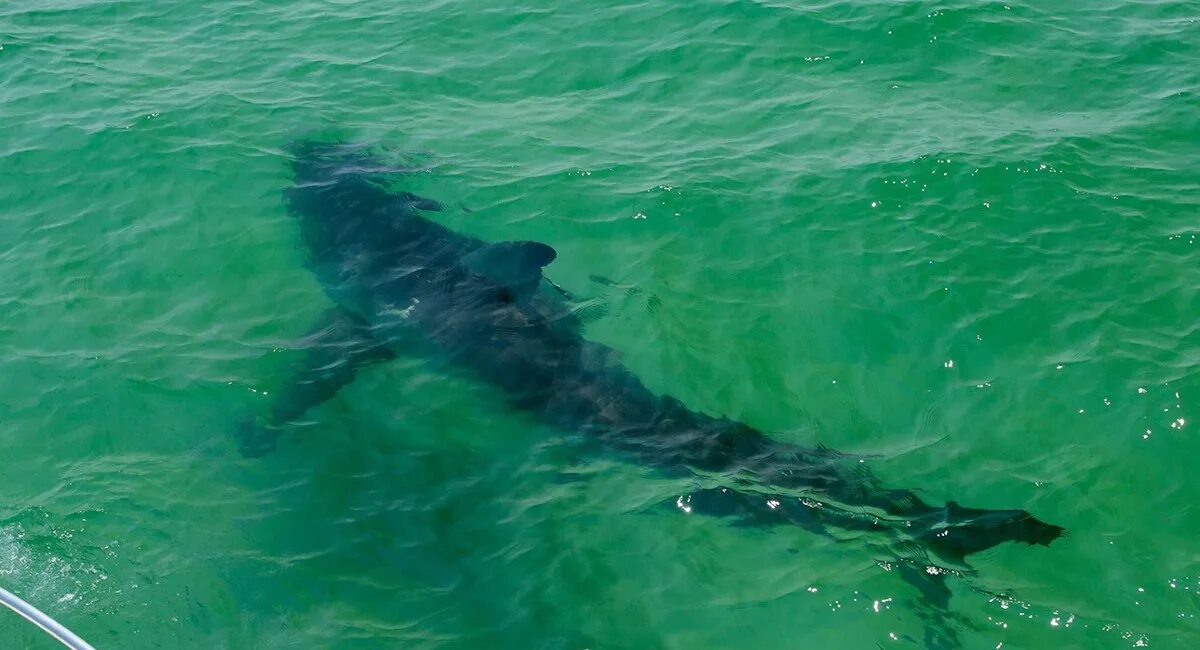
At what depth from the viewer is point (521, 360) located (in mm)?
12102

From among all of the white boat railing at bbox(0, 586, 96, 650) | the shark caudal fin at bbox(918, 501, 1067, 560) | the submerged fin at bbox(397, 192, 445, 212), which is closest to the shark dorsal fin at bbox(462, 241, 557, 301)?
the submerged fin at bbox(397, 192, 445, 212)

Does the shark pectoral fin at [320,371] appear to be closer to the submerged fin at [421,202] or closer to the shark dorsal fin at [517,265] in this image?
the shark dorsal fin at [517,265]

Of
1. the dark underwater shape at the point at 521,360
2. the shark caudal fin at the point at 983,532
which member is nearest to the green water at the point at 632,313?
the shark caudal fin at the point at 983,532

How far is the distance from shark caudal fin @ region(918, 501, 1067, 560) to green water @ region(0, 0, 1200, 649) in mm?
203

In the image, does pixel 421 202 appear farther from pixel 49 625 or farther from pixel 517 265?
pixel 49 625

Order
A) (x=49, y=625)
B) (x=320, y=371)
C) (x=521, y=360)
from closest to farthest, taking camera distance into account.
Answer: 1. (x=49, y=625)
2. (x=521, y=360)
3. (x=320, y=371)

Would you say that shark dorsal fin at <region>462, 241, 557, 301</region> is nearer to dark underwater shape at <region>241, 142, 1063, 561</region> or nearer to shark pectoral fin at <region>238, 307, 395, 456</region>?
dark underwater shape at <region>241, 142, 1063, 561</region>

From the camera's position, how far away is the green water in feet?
30.9

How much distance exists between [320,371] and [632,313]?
429 centimetres

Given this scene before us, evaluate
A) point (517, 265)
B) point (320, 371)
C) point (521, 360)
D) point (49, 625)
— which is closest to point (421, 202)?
point (517, 265)

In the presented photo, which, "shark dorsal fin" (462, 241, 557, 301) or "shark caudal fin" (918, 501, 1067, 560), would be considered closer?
"shark caudal fin" (918, 501, 1067, 560)

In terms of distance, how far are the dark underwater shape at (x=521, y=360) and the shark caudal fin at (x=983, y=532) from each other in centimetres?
1

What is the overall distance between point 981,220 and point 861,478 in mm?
5167

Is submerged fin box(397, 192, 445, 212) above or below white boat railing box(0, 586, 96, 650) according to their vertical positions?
below
